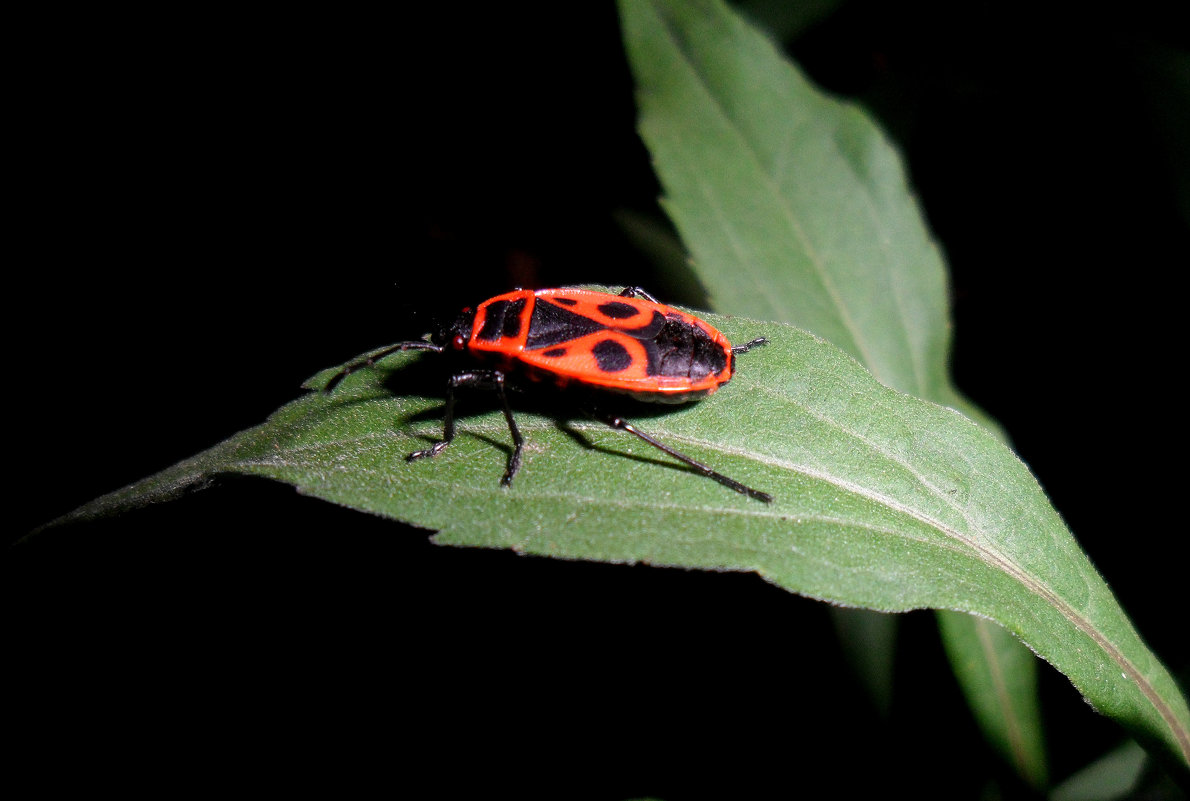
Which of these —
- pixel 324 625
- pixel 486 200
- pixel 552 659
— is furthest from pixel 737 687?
pixel 486 200

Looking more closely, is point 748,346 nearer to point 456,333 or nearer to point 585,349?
point 585,349

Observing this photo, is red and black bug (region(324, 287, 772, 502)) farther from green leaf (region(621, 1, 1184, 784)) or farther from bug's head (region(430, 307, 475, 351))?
green leaf (region(621, 1, 1184, 784))

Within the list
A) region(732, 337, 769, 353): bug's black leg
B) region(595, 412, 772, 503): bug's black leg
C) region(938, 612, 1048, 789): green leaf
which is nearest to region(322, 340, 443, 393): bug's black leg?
region(595, 412, 772, 503): bug's black leg

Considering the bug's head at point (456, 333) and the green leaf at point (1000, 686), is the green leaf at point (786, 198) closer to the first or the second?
the green leaf at point (1000, 686)

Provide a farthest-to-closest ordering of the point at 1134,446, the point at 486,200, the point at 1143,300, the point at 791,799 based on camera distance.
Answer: the point at 486,200
the point at 1143,300
the point at 1134,446
the point at 791,799

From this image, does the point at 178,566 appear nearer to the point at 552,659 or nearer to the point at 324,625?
the point at 324,625

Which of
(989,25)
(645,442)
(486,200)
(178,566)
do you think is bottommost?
(178,566)

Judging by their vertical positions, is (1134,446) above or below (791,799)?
above

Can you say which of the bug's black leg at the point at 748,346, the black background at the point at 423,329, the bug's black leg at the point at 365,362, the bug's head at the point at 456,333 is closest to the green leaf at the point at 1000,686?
the black background at the point at 423,329
